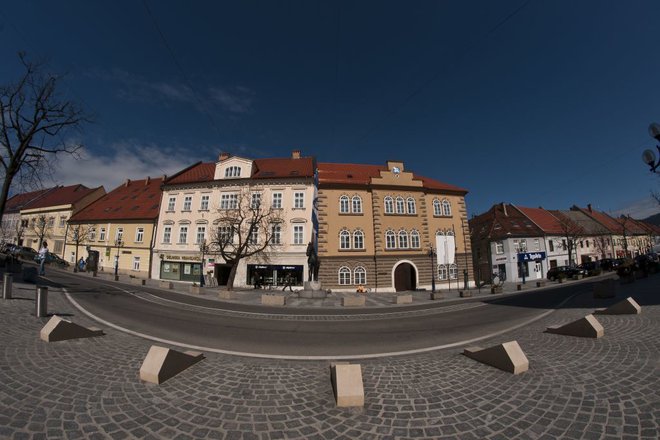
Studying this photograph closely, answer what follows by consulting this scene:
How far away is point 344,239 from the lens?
91.6 ft

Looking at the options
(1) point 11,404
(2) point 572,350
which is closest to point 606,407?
(2) point 572,350

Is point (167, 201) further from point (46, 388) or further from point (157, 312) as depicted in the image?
point (46, 388)

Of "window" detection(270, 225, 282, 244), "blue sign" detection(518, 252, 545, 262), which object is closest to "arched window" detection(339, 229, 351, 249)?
"window" detection(270, 225, 282, 244)

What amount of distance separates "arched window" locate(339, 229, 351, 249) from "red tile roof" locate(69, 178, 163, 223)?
81.1 ft

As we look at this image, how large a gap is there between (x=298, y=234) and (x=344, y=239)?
17.0 feet

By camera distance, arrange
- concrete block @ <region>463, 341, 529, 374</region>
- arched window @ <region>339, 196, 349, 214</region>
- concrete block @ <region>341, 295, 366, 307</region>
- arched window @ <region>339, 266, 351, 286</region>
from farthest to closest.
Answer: arched window @ <region>339, 196, 349, 214</region>, arched window @ <region>339, 266, 351, 286</region>, concrete block @ <region>341, 295, 366, 307</region>, concrete block @ <region>463, 341, 529, 374</region>

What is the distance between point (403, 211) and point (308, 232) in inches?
424

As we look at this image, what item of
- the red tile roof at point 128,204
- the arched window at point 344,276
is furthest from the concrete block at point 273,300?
the red tile roof at point 128,204

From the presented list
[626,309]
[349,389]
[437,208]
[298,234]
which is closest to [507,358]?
[349,389]

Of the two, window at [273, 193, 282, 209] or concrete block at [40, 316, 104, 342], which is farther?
window at [273, 193, 282, 209]

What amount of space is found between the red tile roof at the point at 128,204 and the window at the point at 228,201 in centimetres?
1040

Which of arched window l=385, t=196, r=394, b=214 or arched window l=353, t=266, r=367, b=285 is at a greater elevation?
arched window l=385, t=196, r=394, b=214

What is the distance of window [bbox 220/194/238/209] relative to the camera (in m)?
31.1

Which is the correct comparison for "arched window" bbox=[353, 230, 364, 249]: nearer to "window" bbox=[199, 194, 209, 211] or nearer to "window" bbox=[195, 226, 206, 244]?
"window" bbox=[195, 226, 206, 244]
